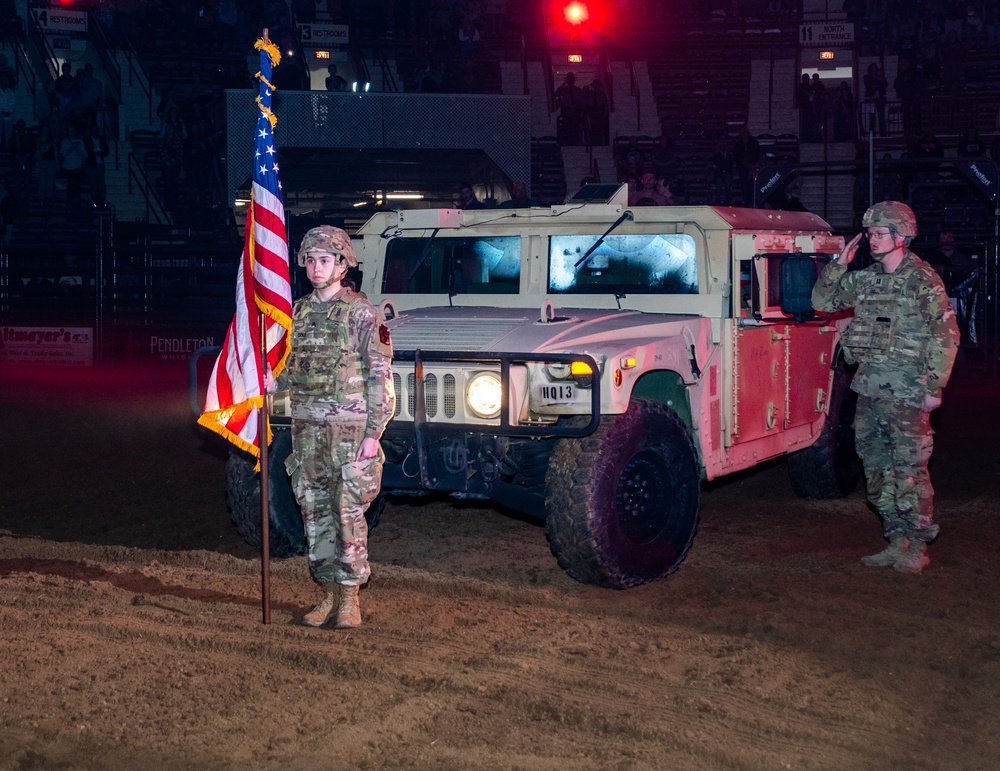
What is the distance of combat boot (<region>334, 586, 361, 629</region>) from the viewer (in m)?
5.58

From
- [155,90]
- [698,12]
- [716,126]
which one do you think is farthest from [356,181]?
[698,12]

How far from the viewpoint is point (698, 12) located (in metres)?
28.6

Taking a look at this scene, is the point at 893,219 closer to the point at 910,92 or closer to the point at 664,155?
the point at 664,155

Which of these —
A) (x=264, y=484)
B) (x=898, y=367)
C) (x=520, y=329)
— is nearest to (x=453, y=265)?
(x=520, y=329)

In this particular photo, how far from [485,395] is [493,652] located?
1.37 m

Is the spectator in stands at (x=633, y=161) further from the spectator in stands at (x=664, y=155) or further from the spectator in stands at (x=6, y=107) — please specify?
the spectator in stands at (x=6, y=107)

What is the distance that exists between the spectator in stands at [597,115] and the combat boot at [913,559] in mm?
18742

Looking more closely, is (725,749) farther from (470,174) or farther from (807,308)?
(470,174)

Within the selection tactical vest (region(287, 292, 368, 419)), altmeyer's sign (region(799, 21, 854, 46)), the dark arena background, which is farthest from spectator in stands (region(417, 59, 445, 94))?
tactical vest (region(287, 292, 368, 419))

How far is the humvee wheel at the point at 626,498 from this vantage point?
5.99m

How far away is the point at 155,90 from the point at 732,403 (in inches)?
791

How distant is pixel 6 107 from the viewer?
78.1 feet

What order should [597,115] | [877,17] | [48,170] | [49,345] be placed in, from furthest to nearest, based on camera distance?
[877,17] → [597,115] → [48,170] → [49,345]

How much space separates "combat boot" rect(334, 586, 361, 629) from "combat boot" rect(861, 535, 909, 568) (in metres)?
2.99
